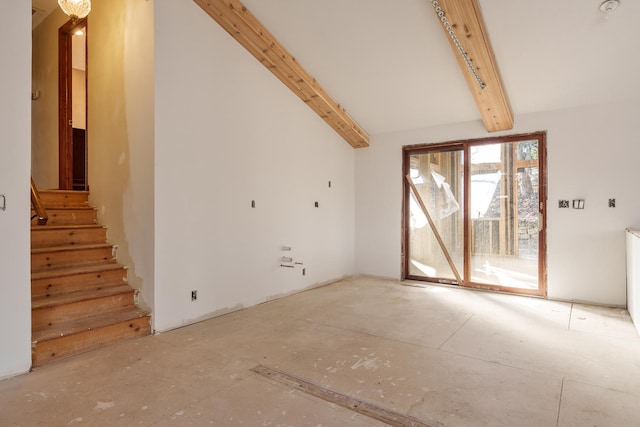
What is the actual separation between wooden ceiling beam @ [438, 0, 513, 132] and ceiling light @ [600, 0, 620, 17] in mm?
916

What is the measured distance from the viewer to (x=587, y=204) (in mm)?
4375

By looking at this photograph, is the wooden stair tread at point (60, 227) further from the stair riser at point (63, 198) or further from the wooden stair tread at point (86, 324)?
the wooden stair tread at point (86, 324)

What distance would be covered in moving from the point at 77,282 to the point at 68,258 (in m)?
0.35

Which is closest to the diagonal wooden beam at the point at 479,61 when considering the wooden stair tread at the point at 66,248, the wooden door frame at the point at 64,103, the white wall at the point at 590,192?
the white wall at the point at 590,192

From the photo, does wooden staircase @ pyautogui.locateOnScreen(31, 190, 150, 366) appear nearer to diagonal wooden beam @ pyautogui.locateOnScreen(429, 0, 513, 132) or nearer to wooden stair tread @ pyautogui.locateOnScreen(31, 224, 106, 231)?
wooden stair tread @ pyautogui.locateOnScreen(31, 224, 106, 231)

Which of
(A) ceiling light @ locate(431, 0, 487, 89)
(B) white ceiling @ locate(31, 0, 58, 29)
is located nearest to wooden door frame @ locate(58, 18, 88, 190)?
(B) white ceiling @ locate(31, 0, 58, 29)

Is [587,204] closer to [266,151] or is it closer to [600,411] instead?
[600,411]

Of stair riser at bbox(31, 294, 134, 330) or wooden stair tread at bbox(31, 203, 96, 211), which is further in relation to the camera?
wooden stair tread at bbox(31, 203, 96, 211)

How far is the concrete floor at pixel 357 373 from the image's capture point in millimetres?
1971

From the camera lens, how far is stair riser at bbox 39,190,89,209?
399 cm

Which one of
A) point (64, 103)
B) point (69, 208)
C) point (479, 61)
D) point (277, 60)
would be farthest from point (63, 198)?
point (479, 61)

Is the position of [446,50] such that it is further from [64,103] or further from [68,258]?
[64,103]

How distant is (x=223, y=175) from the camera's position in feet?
12.8

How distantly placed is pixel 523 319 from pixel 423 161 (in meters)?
2.87
